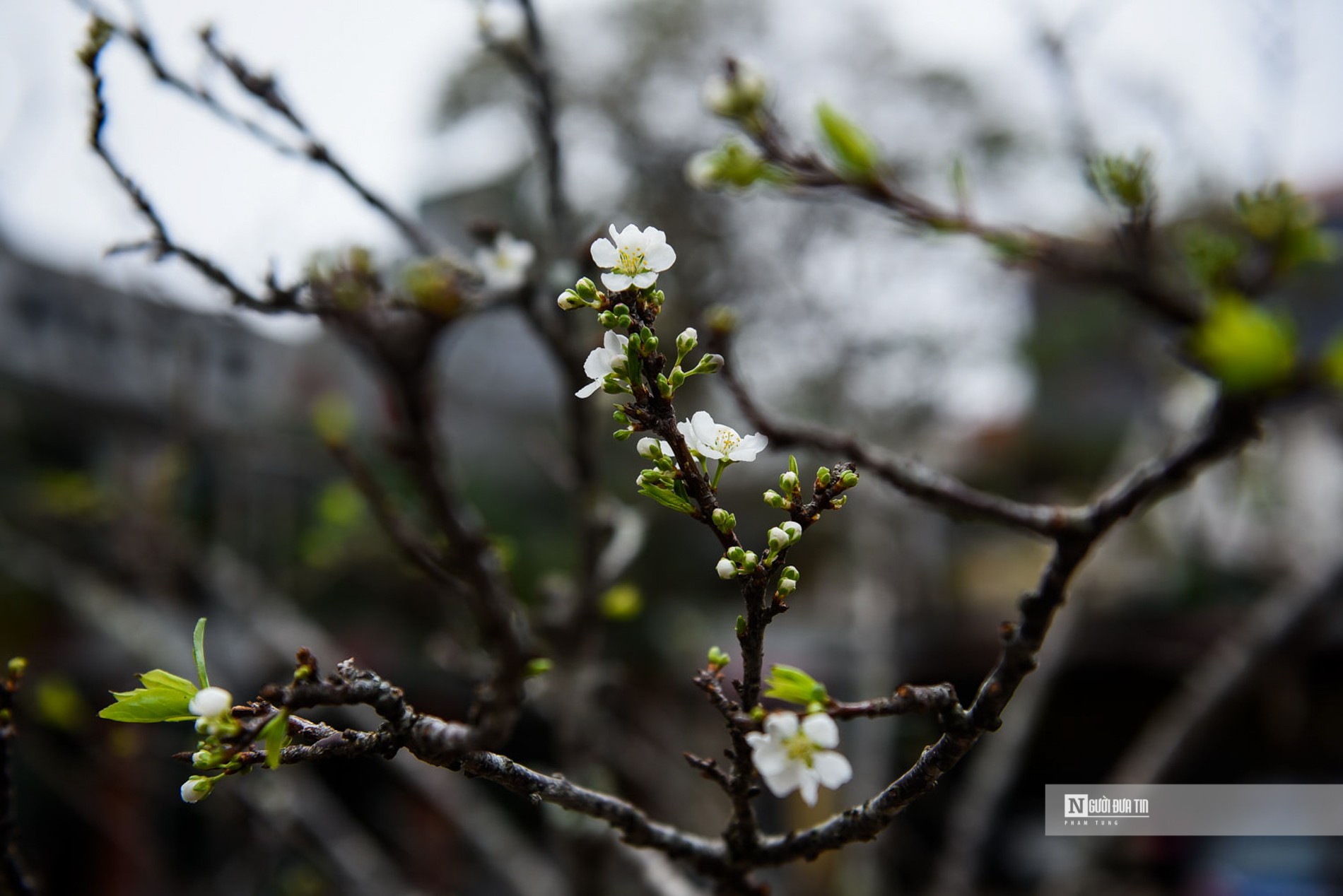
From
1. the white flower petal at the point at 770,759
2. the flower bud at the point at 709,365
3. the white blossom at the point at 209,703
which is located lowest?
the white blossom at the point at 209,703

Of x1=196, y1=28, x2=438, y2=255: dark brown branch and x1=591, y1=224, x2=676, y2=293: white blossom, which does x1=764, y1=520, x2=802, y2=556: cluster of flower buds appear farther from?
x1=196, y1=28, x2=438, y2=255: dark brown branch

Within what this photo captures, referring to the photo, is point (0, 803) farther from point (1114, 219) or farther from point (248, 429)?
point (248, 429)

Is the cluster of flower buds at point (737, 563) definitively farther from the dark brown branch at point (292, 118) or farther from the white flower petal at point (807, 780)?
the dark brown branch at point (292, 118)

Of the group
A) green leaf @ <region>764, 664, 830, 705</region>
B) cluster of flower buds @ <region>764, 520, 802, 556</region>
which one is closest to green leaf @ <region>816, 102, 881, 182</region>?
cluster of flower buds @ <region>764, 520, 802, 556</region>

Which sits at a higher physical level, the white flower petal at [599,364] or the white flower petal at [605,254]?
the white flower petal at [605,254]

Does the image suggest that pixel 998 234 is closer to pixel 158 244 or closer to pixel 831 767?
pixel 831 767

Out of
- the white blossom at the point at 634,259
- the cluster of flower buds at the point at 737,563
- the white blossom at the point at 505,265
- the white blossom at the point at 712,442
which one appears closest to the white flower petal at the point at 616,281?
the white blossom at the point at 634,259

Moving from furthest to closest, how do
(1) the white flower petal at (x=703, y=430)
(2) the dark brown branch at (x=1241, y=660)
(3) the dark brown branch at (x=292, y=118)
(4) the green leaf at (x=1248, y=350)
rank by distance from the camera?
(2) the dark brown branch at (x=1241, y=660) → (3) the dark brown branch at (x=292, y=118) → (1) the white flower petal at (x=703, y=430) → (4) the green leaf at (x=1248, y=350)
